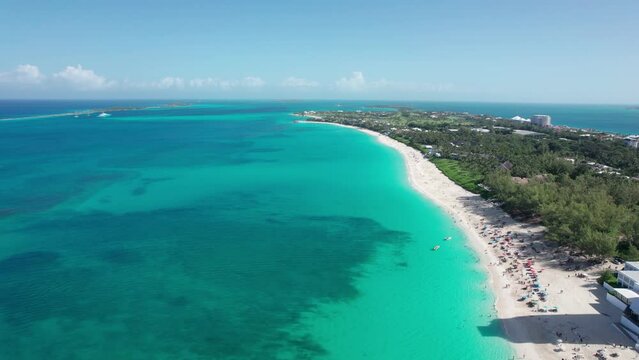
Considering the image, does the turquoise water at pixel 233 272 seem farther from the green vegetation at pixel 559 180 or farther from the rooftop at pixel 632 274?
the rooftop at pixel 632 274

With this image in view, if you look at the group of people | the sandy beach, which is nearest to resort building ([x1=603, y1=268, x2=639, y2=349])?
the sandy beach

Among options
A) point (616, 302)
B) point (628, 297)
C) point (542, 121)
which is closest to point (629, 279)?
point (616, 302)

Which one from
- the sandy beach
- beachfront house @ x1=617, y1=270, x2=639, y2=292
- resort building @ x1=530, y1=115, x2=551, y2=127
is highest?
resort building @ x1=530, y1=115, x2=551, y2=127

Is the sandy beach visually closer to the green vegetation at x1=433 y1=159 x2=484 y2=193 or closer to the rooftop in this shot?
the rooftop

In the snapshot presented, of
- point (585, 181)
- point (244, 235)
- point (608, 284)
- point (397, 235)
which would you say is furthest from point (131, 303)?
point (585, 181)

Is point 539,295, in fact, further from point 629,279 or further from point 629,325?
point 629,279

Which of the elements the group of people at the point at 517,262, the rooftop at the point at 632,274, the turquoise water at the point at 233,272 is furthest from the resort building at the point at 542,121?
the rooftop at the point at 632,274
